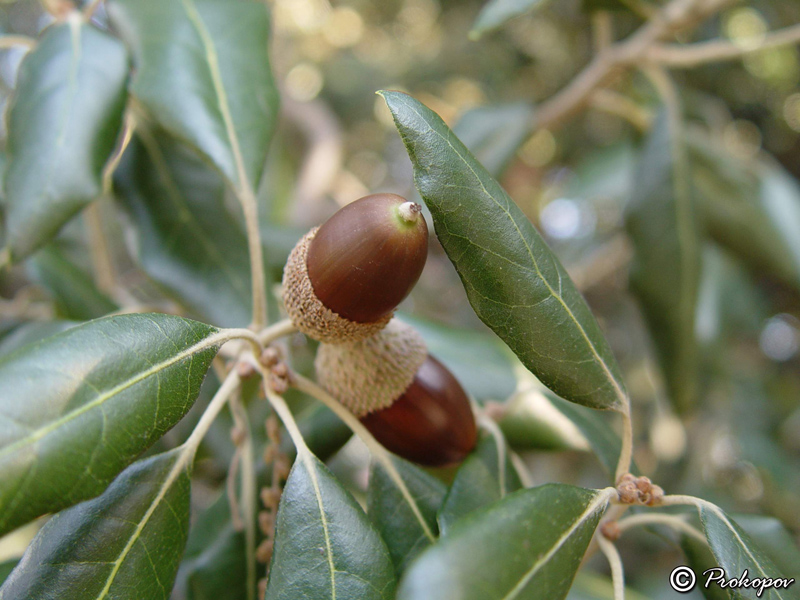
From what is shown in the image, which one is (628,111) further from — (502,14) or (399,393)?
(399,393)

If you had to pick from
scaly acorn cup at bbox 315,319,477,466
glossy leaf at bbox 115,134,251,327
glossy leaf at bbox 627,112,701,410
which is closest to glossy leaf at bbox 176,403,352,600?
scaly acorn cup at bbox 315,319,477,466

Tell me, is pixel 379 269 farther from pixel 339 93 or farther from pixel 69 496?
pixel 339 93

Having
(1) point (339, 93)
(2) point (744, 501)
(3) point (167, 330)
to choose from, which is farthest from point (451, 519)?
(1) point (339, 93)

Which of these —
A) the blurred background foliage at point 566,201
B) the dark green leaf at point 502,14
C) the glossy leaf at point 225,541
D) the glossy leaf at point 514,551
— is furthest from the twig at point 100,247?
the glossy leaf at point 514,551

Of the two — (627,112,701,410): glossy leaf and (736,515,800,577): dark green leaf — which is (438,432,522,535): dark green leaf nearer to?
(736,515,800,577): dark green leaf

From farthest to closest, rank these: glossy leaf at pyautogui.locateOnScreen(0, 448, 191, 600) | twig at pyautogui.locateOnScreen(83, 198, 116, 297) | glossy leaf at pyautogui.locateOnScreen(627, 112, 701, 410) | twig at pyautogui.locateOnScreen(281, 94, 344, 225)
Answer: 1. twig at pyautogui.locateOnScreen(281, 94, 344, 225)
2. glossy leaf at pyautogui.locateOnScreen(627, 112, 701, 410)
3. twig at pyautogui.locateOnScreen(83, 198, 116, 297)
4. glossy leaf at pyautogui.locateOnScreen(0, 448, 191, 600)

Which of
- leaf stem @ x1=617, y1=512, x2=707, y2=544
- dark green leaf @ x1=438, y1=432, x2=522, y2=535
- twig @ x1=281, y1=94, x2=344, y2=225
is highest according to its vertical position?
twig @ x1=281, y1=94, x2=344, y2=225
